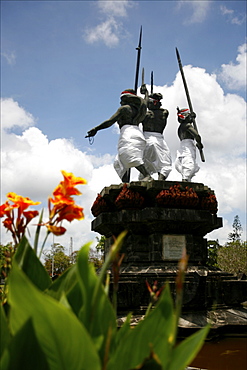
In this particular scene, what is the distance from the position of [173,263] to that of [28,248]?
588 cm

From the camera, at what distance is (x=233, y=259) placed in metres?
21.4

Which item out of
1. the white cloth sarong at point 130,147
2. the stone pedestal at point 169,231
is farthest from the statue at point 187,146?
the white cloth sarong at point 130,147

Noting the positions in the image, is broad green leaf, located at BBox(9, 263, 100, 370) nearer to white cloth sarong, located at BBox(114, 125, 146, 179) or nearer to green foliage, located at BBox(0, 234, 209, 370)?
green foliage, located at BBox(0, 234, 209, 370)

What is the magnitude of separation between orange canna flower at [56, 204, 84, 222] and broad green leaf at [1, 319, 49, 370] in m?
0.44

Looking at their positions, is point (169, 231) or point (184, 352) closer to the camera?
point (184, 352)

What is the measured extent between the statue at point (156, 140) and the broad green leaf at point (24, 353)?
23.6 feet

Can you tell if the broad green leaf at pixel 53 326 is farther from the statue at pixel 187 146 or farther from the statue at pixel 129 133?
the statue at pixel 187 146

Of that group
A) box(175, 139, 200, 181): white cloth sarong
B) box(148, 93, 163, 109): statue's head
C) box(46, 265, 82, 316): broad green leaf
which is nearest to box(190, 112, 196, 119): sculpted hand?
box(175, 139, 200, 181): white cloth sarong

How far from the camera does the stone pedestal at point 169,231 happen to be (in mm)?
6180

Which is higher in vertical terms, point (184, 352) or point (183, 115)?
point (183, 115)

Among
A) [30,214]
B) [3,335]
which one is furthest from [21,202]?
[3,335]

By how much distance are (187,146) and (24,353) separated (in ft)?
26.1

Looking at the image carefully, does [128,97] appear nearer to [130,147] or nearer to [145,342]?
[130,147]

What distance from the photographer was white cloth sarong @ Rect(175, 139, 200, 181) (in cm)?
812
